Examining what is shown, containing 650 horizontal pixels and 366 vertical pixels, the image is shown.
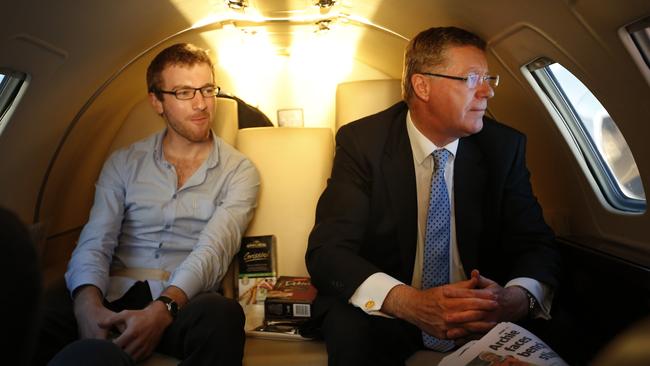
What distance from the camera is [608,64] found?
1.95 meters

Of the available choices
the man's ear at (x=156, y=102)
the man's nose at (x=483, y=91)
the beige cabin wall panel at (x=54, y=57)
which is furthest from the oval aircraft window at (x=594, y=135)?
the beige cabin wall panel at (x=54, y=57)

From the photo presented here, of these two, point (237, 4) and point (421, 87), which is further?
point (237, 4)

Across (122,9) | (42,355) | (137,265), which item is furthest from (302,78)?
(42,355)

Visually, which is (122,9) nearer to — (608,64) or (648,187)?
(608,64)

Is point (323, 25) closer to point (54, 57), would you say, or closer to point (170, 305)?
point (54, 57)

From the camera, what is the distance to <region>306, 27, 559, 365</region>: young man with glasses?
75.7 inches

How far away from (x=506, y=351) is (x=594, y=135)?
4.65 feet

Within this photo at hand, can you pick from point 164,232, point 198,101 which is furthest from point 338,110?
point 164,232

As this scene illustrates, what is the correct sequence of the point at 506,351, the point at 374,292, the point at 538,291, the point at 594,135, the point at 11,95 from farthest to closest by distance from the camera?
1. the point at 594,135
2. the point at 11,95
3. the point at 538,291
4. the point at 374,292
5. the point at 506,351

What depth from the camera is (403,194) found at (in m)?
2.21

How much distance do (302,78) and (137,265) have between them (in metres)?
2.21

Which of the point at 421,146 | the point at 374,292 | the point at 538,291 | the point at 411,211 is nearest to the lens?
the point at 374,292

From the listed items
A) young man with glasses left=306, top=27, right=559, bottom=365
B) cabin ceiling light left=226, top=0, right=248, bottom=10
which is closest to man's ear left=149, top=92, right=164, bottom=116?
cabin ceiling light left=226, top=0, right=248, bottom=10

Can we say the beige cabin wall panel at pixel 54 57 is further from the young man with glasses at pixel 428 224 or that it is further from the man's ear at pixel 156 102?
the young man with glasses at pixel 428 224
